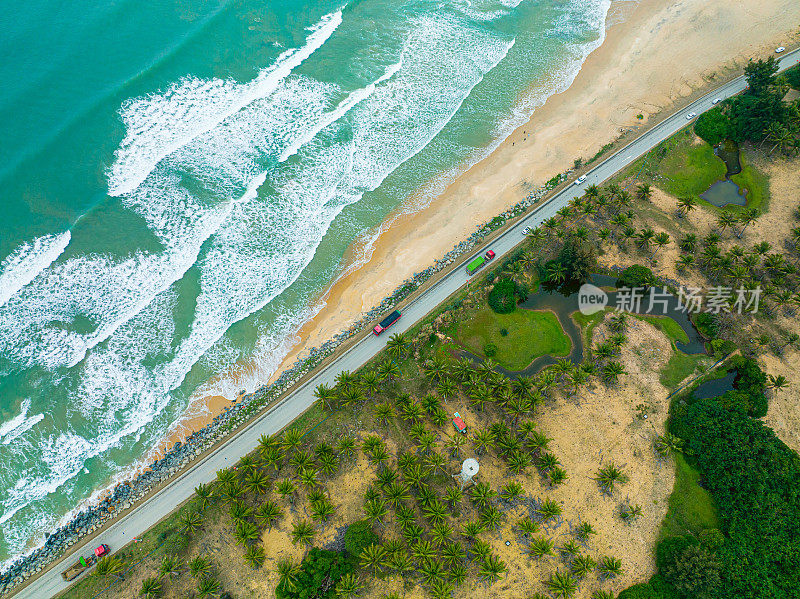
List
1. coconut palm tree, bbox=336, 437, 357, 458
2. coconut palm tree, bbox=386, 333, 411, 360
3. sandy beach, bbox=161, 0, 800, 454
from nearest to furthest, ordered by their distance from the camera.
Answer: coconut palm tree, bbox=336, 437, 357, 458
coconut palm tree, bbox=386, 333, 411, 360
sandy beach, bbox=161, 0, 800, 454

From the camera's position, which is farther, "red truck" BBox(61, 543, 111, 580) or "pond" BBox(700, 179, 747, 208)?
"pond" BBox(700, 179, 747, 208)

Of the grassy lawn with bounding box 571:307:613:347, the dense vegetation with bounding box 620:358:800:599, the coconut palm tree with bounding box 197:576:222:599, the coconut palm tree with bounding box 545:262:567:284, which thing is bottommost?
the dense vegetation with bounding box 620:358:800:599

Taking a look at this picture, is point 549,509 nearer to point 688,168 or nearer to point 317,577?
point 317,577

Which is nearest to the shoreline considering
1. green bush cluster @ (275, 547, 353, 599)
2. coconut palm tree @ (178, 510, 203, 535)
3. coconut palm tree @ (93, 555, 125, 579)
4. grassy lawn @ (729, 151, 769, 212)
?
coconut palm tree @ (93, 555, 125, 579)

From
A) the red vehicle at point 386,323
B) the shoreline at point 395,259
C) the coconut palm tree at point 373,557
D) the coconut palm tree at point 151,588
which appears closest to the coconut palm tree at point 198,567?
the coconut palm tree at point 151,588

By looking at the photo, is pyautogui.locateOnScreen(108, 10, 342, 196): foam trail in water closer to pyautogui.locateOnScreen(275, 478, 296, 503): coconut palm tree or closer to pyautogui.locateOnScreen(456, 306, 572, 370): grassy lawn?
pyautogui.locateOnScreen(275, 478, 296, 503): coconut palm tree

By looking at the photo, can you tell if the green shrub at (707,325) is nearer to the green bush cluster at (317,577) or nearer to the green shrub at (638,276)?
the green shrub at (638,276)

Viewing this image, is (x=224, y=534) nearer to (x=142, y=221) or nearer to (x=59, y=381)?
(x=59, y=381)

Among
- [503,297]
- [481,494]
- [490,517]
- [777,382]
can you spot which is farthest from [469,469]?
[777,382]
